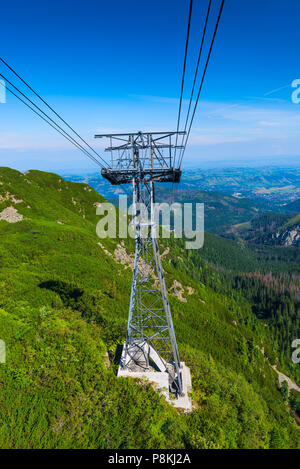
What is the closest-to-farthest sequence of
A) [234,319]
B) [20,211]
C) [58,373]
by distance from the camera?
[58,373] < [20,211] < [234,319]

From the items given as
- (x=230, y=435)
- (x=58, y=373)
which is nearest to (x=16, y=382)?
(x=58, y=373)

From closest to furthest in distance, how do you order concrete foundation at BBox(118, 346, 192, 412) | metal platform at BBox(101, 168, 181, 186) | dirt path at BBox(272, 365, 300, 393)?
1. metal platform at BBox(101, 168, 181, 186)
2. concrete foundation at BBox(118, 346, 192, 412)
3. dirt path at BBox(272, 365, 300, 393)

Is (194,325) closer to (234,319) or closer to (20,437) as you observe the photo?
(234,319)

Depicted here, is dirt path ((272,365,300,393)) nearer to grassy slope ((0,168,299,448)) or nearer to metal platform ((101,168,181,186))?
grassy slope ((0,168,299,448))

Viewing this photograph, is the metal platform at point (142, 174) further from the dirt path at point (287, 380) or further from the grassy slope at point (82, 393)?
the dirt path at point (287, 380)

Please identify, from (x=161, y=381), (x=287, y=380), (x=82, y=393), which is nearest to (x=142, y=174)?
(x=82, y=393)

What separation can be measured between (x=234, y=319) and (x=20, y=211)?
358ft

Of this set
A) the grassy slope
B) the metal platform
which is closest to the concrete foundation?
the grassy slope

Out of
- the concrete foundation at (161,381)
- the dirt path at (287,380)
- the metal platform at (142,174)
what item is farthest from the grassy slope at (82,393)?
the dirt path at (287,380)

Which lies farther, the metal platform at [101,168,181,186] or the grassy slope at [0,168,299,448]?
the metal platform at [101,168,181,186]

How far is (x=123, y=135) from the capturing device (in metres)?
17.7

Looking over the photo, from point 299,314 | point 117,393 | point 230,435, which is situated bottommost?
point 299,314

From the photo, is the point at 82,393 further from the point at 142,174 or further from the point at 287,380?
the point at 287,380
